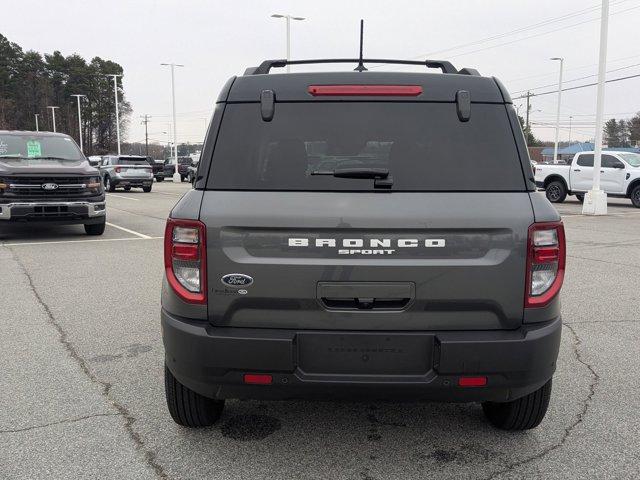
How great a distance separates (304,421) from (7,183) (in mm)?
8767

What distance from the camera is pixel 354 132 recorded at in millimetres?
2820

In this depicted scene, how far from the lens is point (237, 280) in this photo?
2643 millimetres

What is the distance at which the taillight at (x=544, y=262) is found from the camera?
2656 millimetres

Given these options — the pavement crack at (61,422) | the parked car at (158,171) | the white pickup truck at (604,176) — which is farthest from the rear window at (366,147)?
the parked car at (158,171)

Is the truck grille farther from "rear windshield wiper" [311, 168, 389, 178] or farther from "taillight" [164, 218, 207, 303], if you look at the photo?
"rear windshield wiper" [311, 168, 389, 178]

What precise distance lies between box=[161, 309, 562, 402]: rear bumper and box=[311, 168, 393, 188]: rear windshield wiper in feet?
2.25

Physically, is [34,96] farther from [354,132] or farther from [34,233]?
[354,132]

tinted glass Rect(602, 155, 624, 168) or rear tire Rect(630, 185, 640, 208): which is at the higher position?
tinted glass Rect(602, 155, 624, 168)

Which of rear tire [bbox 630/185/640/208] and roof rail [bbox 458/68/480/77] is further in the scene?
rear tire [bbox 630/185/640/208]

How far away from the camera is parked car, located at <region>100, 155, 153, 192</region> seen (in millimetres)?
27875

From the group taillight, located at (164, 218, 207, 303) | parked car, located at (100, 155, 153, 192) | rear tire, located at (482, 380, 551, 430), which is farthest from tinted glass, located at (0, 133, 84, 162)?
parked car, located at (100, 155, 153, 192)

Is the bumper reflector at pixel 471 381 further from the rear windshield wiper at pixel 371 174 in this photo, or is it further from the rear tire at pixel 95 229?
the rear tire at pixel 95 229

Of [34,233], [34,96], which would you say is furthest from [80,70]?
[34,233]

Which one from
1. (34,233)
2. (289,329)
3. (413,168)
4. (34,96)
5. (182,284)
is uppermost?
(34,96)
